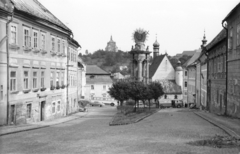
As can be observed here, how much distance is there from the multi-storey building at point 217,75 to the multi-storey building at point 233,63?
1908 mm

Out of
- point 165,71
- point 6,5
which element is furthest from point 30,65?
point 165,71

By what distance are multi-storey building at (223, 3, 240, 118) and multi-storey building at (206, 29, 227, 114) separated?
1908mm

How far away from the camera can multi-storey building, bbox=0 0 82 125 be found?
20703 mm

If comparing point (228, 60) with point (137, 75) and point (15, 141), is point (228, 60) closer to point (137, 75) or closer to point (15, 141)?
point (15, 141)

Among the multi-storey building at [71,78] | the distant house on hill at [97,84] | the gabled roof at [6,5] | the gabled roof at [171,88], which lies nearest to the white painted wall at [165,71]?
the gabled roof at [171,88]

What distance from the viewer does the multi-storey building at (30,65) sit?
67.9 feet

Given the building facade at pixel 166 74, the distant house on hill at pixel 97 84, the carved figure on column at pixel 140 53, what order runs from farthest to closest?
the building facade at pixel 166 74 < the distant house on hill at pixel 97 84 < the carved figure on column at pixel 140 53

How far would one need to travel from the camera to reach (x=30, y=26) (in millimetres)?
23969

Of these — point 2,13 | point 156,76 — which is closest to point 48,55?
point 2,13

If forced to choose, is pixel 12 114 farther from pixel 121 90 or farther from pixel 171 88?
pixel 171 88

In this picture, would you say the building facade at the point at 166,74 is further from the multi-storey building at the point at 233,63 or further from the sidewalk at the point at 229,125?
the sidewalk at the point at 229,125

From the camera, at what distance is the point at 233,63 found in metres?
23.6

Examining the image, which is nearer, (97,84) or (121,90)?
(121,90)

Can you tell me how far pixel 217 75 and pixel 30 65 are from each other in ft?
54.4
